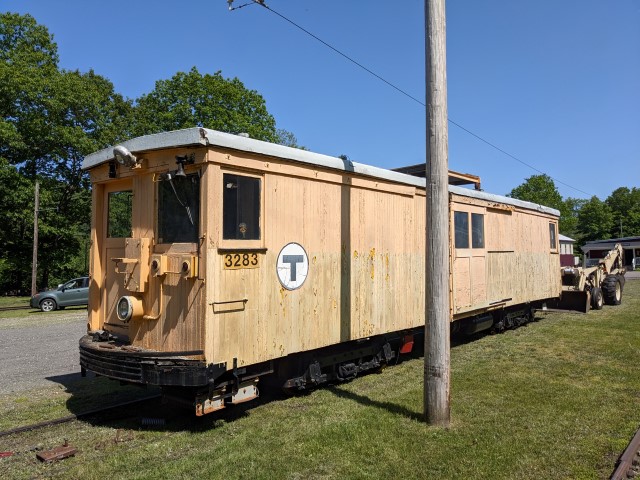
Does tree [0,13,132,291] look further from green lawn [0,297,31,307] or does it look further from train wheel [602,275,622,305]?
train wheel [602,275,622,305]

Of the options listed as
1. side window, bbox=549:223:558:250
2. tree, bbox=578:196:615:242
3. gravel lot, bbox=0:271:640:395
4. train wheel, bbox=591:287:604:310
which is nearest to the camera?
gravel lot, bbox=0:271:640:395

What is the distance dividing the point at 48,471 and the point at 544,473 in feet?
14.1

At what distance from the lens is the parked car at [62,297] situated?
765 inches

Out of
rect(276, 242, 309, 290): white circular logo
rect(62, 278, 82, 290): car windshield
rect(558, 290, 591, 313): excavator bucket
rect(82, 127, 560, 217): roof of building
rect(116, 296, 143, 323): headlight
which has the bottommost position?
rect(558, 290, 591, 313): excavator bucket

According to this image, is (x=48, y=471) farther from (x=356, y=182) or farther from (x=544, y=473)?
(x=356, y=182)

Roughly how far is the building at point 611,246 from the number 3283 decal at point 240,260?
47.7 meters

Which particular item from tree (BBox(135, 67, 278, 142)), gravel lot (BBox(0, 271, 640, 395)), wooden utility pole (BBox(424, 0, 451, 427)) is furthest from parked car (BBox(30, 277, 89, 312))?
wooden utility pole (BBox(424, 0, 451, 427))

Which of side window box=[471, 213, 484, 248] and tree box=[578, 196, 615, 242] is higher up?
tree box=[578, 196, 615, 242]

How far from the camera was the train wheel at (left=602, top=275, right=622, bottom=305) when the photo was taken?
16.8 m

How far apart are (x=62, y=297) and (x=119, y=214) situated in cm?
1596

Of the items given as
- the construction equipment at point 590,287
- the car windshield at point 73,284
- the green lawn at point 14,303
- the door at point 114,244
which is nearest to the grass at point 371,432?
the door at point 114,244

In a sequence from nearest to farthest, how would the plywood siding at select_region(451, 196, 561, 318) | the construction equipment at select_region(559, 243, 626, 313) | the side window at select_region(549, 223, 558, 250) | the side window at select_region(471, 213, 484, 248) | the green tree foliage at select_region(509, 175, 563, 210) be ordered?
the plywood siding at select_region(451, 196, 561, 318), the side window at select_region(471, 213, 484, 248), the side window at select_region(549, 223, 558, 250), the construction equipment at select_region(559, 243, 626, 313), the green tree foliage at select_region(509, 175, 563, 210)

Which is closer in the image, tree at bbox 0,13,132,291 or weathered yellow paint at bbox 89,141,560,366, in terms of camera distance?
weathered yellow paint at bbox 89,141,560,366

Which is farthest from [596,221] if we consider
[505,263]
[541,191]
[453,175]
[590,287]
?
[453,175]
